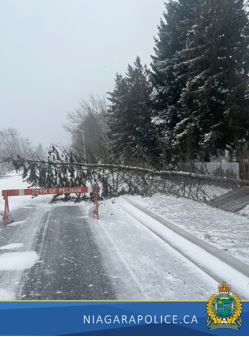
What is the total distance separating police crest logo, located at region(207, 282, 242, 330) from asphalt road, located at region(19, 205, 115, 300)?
6.22ft

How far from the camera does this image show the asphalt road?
657cm

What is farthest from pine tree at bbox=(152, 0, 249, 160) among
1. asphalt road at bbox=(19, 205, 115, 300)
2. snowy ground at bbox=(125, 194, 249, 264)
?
asphalt road at bbox=(19, 205, 115, 300)

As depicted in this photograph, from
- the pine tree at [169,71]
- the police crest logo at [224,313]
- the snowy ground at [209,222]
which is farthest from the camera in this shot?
the pine tree at [169,71]

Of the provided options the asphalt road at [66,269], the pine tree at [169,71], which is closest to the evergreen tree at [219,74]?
the pine tree at [169,71]

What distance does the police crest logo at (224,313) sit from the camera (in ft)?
14.9

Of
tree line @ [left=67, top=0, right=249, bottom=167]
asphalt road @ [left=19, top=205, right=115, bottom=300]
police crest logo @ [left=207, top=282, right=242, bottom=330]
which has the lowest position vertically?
asphalt road @ [left=19, top=205, right=115, bottom=300]

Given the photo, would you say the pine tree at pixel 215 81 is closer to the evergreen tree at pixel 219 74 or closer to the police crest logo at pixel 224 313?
the evergreen tree at pixel 219 74

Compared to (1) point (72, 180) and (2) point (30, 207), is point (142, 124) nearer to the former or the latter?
(1) point (72, 180)

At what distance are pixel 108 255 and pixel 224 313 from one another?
4.40 metres

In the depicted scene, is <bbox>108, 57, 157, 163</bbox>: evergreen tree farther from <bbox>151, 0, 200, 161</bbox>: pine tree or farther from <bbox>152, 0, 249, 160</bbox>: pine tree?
<bbox>152, 0, 249, 160</bbox>: pine tree

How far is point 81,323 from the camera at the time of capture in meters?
4.94

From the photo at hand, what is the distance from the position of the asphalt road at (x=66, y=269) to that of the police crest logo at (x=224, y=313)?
1.90 metres

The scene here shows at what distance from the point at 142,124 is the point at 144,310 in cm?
3409

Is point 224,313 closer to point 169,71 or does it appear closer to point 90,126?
point 169,71
